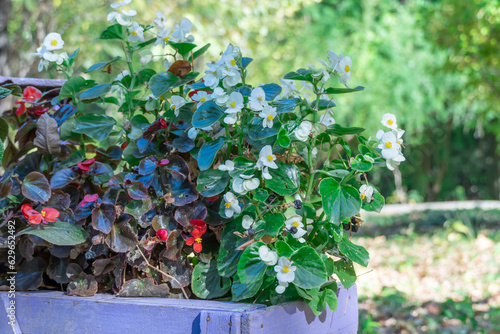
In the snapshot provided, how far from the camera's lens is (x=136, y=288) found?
93 centimetres

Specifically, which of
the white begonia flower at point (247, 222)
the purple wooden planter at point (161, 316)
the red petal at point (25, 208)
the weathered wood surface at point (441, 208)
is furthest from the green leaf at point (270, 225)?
the weathered wood surface at point (441, 208)

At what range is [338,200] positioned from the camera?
833 millimetres

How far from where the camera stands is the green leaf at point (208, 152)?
2.94 ft

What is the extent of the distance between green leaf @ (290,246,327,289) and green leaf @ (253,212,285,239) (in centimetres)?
5

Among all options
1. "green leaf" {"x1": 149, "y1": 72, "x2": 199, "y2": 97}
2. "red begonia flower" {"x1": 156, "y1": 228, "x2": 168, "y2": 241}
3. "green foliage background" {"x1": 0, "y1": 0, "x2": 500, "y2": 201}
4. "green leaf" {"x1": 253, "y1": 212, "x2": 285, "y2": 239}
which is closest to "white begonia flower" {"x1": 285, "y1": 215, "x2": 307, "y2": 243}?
"green leaf" {"x1": 253, "y1": 212, "x2": 285, "y2": 239}

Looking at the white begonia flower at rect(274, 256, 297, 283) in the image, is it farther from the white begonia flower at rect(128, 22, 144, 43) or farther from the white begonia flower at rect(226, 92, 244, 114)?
the white begonia flower at rect(128, 22, 144, 43)

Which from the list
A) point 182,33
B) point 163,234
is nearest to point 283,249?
point 163,234

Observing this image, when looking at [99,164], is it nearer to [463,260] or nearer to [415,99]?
[463,260]

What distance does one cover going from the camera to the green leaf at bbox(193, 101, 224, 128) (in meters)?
0.89

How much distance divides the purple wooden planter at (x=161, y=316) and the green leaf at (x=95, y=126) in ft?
1.10

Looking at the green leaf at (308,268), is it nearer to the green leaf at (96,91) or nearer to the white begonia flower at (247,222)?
the white begonia flower at (247,222)

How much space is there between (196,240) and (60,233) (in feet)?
0.87

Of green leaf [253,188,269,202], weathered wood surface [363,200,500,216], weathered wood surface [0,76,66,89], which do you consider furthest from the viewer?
weathered wood surface [363,200,500,216]

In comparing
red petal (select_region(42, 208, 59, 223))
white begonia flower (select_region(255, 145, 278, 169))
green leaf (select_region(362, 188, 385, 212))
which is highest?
white begonia flower (select_region(255, 145, 278, 169))
